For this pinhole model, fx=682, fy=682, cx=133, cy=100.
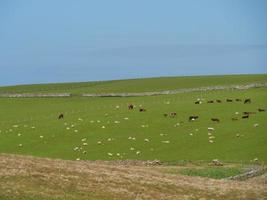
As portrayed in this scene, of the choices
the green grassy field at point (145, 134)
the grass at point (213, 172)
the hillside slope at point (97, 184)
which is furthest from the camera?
the green grassy field at point (145, 134)

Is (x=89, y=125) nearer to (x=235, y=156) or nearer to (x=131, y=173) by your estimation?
(x=235, y=156)

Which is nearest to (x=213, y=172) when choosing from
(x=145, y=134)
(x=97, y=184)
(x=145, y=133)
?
(x=97, y=184)

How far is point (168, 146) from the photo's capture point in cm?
5547

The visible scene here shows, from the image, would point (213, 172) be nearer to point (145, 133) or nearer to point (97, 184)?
point (97, 184)

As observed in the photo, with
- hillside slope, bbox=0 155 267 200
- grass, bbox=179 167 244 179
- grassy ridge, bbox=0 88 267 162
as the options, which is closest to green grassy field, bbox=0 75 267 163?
grassy ridge, bbox=0 88 267 162

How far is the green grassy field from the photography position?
5353 cm

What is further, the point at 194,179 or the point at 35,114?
the point at 35,114

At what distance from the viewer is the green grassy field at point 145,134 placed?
53531 mm

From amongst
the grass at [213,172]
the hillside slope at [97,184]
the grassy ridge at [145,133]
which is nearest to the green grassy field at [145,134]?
the grassy ridge at [145,133]

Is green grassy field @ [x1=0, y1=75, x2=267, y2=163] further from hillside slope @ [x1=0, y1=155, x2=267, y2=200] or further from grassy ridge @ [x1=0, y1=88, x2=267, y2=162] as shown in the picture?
hillside slope @ [x1=0, y1=155, x2=267, y2=200]

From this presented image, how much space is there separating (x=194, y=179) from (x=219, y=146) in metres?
18.1

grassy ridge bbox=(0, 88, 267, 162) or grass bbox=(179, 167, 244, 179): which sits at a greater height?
grassy ridge bbox=(0, 88, 267, 162)

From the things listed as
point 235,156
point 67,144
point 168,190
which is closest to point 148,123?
point 67,144

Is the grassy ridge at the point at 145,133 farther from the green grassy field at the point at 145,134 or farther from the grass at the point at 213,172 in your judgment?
the grass at the point at 213,172
